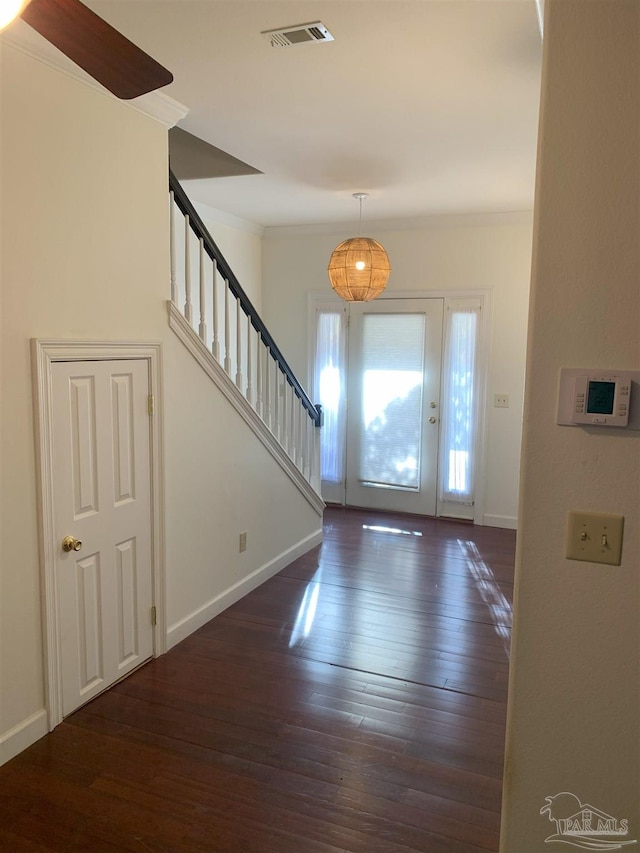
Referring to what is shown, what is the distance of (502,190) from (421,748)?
3.89 metres

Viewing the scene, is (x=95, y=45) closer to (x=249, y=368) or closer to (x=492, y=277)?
(x=249, y=368)

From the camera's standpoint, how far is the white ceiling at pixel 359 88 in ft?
7.07

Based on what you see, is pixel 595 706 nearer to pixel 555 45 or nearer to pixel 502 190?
pixel 555 45

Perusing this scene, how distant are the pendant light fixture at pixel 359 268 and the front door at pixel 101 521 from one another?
1.93m

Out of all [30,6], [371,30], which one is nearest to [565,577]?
[30,6]

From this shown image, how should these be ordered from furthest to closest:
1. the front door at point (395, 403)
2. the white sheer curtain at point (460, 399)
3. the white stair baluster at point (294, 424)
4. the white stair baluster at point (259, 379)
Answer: the front door at point (395, 403) → the white sheer curtain at point (460, 399) → the white stair baluster at point (294, 424) → the white stair baluster at point (259, 379)

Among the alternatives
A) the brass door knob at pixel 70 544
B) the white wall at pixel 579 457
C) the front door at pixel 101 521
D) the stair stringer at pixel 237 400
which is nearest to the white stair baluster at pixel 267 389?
the stair stringer at pixel 237 400

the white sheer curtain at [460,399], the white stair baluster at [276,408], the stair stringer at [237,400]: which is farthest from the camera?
the white sheer curtain at [460,399]

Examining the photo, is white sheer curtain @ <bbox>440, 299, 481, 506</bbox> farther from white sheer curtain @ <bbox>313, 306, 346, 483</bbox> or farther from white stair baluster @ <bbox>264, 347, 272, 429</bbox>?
white stair baluster @ <bbox>264, 347, 272, 429</bbox>

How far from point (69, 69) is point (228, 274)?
1.47 m

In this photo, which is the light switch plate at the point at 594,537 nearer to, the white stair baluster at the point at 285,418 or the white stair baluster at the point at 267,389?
the white stair baluster at the point at 267,389

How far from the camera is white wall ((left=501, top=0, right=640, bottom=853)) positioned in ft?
4.22

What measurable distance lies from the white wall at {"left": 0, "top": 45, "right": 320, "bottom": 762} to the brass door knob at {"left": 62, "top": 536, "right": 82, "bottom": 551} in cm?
14

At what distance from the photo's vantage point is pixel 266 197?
491cm
